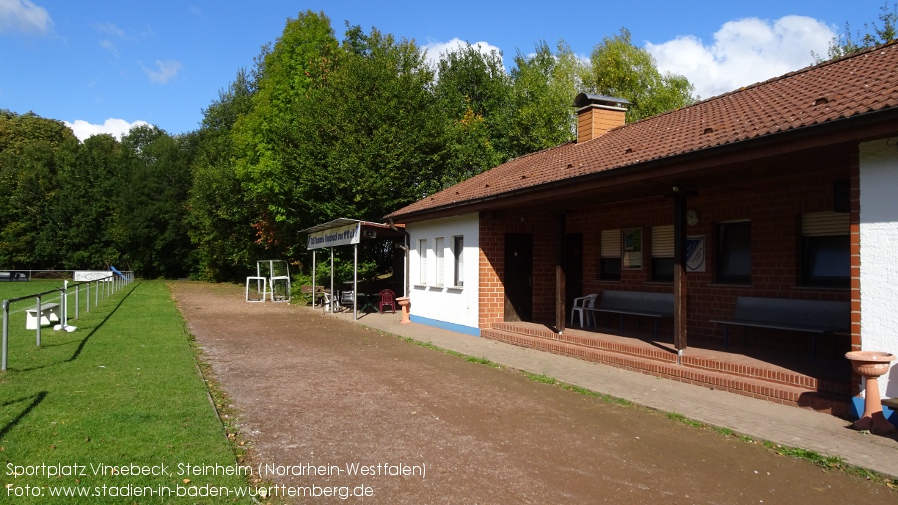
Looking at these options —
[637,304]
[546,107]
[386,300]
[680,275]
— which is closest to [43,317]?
[386,300]

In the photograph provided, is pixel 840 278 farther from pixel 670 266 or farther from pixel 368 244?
pixel 368 244

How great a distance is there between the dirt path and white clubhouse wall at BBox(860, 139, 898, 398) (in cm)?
196

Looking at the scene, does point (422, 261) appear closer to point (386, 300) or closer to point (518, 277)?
point (518, 277)

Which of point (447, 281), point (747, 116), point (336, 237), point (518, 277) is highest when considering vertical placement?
point (747, 116)

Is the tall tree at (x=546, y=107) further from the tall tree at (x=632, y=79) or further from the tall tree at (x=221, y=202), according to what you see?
the tall tree at (x=221, y=202)

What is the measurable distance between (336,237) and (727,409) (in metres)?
14.5

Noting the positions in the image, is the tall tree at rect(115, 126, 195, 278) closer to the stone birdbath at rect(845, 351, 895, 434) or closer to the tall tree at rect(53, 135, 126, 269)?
the tall tree at rect(53, 135, 126, 269)

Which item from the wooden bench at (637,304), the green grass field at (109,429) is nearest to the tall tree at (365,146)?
the wooden bench at (637,304)

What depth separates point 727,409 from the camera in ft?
23.4

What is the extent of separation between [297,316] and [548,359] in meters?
11.3

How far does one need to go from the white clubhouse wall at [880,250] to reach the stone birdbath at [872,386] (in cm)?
17

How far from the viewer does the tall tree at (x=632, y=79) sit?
33125mm

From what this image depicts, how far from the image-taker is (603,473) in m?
5.05

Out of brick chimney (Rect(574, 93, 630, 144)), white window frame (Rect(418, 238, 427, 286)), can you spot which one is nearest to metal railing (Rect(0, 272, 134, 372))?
white window frame (Rect(418, 238, 427, 286))
